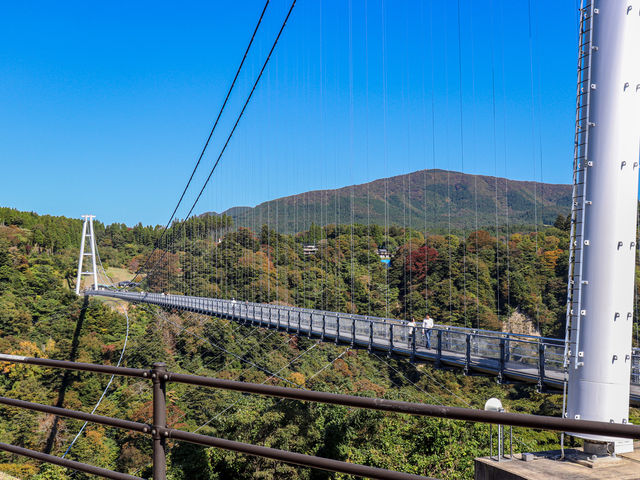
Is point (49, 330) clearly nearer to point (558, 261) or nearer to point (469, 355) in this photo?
point (558, 261)

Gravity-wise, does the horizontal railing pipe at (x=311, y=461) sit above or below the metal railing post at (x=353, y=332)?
above

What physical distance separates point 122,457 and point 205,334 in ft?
37.1

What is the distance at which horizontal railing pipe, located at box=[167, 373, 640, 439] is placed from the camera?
987 millimetres

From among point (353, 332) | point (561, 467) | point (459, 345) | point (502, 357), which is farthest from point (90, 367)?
point (353, 332)

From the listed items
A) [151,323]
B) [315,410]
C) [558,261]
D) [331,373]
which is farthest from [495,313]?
[151,323]

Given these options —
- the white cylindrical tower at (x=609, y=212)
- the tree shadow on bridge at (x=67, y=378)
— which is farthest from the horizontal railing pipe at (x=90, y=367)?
the tree shadow on bridge at (x=67, y=378)

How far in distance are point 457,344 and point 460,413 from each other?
437 inches

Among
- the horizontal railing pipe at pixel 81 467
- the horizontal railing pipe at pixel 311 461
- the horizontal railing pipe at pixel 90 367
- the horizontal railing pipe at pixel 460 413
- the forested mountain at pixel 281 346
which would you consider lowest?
the forested mountain at pixel 281 346

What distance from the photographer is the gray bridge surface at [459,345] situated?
9391 mm

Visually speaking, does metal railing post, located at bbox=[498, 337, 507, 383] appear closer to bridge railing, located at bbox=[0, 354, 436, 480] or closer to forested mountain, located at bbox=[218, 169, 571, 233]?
bridge railing, located at bbox=[0, 354, 436, 480]

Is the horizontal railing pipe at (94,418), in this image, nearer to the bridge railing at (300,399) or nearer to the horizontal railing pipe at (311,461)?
the bridge railing at (300,399)

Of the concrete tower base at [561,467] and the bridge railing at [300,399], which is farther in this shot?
the concrete tower base at [561,467]

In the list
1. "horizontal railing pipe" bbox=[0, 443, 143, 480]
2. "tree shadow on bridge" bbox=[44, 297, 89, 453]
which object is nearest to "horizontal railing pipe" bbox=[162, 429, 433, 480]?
"horizontal railing pipe" bbox=[0, 443, 143, 480]

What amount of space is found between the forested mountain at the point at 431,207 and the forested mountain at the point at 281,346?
5034 mm
